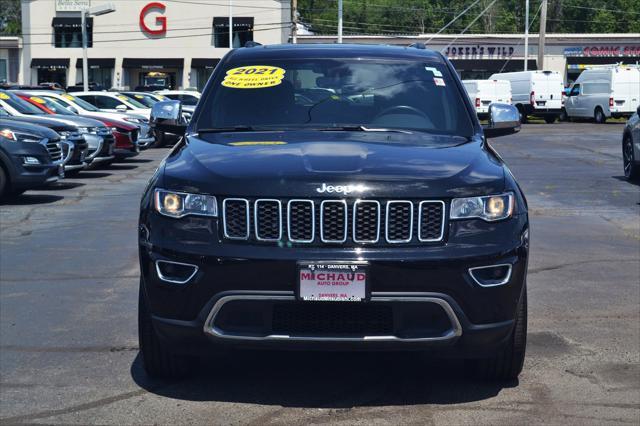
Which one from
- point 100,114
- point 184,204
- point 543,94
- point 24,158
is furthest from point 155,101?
point 184,204

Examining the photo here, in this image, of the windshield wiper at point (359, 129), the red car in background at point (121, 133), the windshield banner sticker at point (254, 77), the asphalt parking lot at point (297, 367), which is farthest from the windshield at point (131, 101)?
the windshield wiper at point (359, 129)

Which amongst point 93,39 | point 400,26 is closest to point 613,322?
point 93,39

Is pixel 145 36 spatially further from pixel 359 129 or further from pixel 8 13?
pixel 359 129

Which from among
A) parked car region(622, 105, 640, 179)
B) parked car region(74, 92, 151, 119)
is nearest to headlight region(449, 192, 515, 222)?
parked car region(622, 105, 640, 179)

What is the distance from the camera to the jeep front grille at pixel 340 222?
15.9 ft

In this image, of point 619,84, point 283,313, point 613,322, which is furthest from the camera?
point 619,84

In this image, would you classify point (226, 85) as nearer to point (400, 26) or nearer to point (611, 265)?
point (611, 265)

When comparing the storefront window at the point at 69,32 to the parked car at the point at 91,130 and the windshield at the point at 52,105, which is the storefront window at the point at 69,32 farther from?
the parked car at the point at 91,130

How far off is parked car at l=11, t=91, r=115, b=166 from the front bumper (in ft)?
49.2

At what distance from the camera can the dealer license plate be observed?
4750 millimetres

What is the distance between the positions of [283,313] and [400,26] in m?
99.9

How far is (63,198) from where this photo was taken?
16172 mm

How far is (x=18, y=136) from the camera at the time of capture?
15211mm

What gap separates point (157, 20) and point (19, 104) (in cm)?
5181
